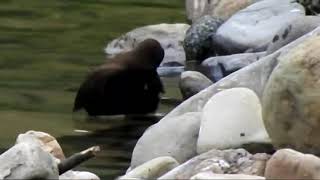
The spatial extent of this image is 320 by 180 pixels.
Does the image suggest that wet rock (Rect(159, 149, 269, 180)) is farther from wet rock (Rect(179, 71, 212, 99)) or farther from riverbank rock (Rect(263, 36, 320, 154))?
wet rock (Rect(179, 71, 212, 99))

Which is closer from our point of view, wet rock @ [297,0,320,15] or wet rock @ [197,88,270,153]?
wet rock @ [197,88,270,153]

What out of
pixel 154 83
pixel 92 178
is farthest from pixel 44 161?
pixel 154 83

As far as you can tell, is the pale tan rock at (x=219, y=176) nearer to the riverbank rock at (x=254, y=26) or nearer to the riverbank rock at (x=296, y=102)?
the riverbank rock at (x=296, y=102)

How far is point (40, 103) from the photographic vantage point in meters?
9.20

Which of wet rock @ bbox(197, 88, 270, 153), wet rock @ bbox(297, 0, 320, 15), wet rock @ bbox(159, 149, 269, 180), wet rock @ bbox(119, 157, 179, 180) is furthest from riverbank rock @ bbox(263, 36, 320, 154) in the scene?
wet rock @ bbox(297, 0, 320, 15)

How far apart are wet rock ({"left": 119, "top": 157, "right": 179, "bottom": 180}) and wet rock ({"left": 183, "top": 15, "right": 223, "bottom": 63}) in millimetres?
5741

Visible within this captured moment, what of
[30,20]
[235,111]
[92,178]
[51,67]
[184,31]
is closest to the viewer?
[92,178]

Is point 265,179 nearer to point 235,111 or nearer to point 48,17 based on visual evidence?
point 235,111

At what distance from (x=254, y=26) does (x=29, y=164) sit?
20.8 ft

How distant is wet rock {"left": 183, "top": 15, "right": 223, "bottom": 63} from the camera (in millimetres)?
11555

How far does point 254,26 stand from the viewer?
36.9 feet

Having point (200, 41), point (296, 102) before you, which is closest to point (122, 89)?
point (200, 41)

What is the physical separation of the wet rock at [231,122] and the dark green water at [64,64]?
815 millimetres

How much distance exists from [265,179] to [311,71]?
3.28 feet
